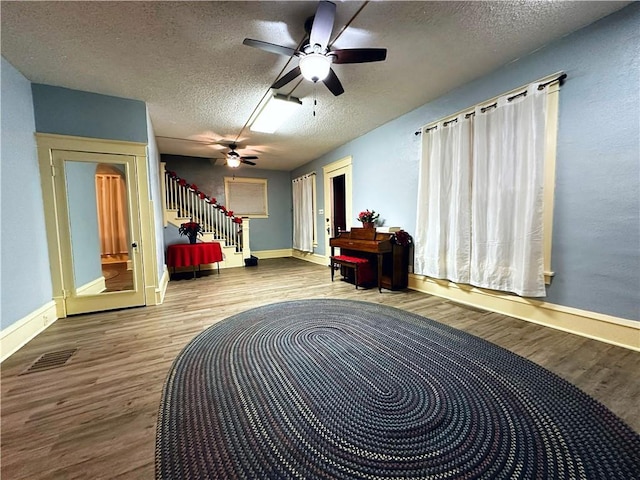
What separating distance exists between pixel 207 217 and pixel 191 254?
4.88 feet

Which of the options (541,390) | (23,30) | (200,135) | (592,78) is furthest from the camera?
(200,135)

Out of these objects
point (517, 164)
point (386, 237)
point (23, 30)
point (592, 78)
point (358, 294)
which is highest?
point (23, 30)

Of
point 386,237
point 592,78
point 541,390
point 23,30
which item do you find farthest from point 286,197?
point 541,390

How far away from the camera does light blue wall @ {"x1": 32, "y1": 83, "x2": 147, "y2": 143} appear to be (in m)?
2.90

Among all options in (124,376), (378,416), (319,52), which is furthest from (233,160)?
(378,416)

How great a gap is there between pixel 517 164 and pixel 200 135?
4.97 meters

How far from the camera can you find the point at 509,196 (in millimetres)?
2781

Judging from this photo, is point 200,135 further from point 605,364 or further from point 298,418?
point 605,364

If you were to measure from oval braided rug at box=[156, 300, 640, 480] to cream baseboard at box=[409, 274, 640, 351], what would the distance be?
36.9 inches

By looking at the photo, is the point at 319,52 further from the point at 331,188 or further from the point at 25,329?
the point at 331,188

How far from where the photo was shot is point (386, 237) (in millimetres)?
4035

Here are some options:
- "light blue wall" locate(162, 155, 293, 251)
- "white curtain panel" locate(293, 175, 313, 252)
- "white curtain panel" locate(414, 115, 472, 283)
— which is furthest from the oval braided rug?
"light blue wall" locate(162, 155, 293, 251)

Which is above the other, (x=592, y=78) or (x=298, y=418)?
(x=592, y=78)

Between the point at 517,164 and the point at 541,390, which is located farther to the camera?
the point at 517,164
